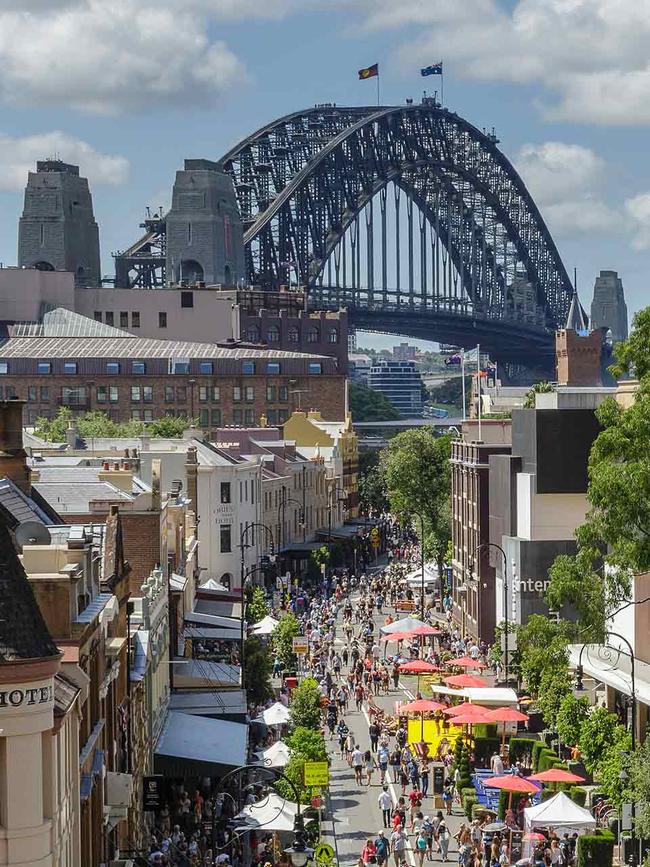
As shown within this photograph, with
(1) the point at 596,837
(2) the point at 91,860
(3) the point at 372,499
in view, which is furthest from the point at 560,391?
(3) the point at 372,499

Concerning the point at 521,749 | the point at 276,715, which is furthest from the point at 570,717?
the point at 276,715

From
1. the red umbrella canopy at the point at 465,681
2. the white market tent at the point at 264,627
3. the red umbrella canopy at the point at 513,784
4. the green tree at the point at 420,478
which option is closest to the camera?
the red umbrella canopy at the point at 513,784

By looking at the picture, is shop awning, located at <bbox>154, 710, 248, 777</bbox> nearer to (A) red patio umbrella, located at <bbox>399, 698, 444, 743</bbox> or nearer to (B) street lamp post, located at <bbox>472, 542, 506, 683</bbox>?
(A) red patio umbrella, located at <bbox>399, 698, 444, 743</bbox>

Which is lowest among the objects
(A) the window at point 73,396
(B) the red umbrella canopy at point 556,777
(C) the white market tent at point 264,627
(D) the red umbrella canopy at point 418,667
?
(D) the red umbrella canopy at point 418,667

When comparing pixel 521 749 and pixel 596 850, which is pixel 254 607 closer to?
pixel 521 749

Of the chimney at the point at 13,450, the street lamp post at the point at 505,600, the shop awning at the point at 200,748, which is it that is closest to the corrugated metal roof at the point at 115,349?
the street lamp post at the point at 505,600

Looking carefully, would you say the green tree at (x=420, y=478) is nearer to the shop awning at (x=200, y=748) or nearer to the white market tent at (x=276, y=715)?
the white market tent at (x=276, y=715)
